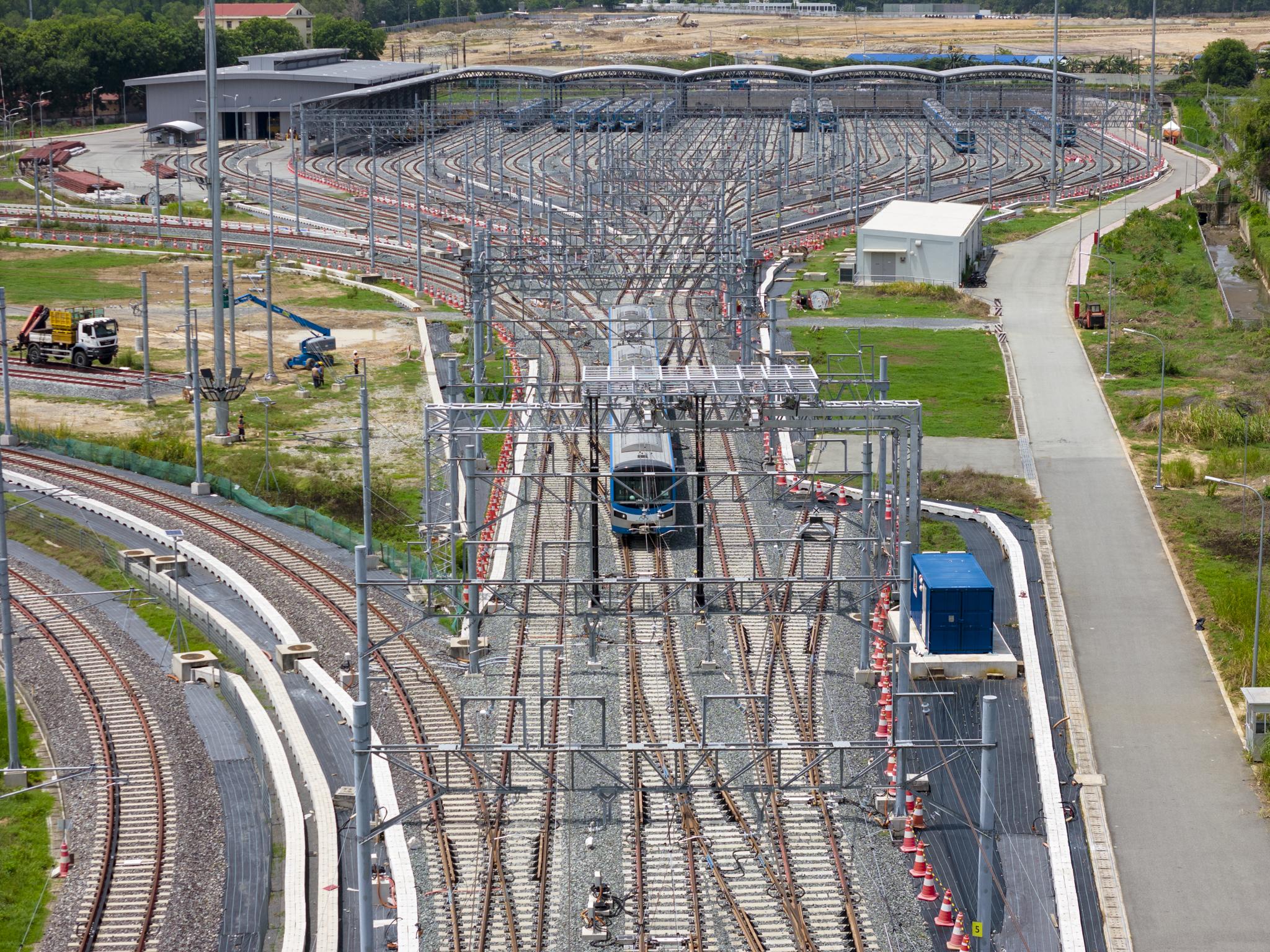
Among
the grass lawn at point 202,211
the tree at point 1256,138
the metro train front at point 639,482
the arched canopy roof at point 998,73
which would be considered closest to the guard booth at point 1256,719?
the metro train front at point 639,482

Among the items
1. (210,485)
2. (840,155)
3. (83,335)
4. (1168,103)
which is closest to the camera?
(210,485)

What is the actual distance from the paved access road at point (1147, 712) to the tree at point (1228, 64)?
10760cm

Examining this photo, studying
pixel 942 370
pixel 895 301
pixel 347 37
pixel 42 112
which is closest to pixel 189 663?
pixel 942 370

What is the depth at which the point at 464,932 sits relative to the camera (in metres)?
23.4

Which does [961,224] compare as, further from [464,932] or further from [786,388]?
[464,932]

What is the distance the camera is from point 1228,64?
150 m

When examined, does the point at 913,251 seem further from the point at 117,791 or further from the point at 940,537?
the point at 117,791

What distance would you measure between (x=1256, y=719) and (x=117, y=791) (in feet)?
62.1

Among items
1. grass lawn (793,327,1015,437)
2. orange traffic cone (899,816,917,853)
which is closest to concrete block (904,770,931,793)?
orange traffic cone (899,816,917,853)

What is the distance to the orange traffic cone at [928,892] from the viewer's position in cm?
2414

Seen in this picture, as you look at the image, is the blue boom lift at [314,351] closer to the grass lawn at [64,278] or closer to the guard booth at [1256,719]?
the grass lawn at [64,278]

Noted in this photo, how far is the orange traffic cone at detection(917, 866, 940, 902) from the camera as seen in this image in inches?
950

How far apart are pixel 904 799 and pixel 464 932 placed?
22.9ft

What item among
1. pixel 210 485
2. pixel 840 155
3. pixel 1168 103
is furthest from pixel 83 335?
pixel 1168 103
